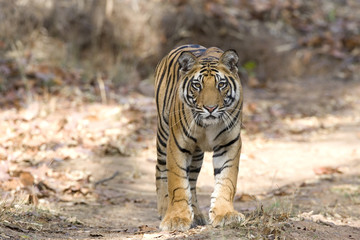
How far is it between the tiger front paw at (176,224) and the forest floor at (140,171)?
106mm

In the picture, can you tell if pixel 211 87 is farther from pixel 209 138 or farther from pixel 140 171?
pixel 140 171

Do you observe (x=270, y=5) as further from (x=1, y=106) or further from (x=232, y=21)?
(x=1, y=106)

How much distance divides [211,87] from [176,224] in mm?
1107

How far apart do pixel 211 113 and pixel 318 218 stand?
67.3 inches

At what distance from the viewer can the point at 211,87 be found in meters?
4.59

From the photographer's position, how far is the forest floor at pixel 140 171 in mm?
4762

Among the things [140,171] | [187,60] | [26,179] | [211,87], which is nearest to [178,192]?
[211,87]

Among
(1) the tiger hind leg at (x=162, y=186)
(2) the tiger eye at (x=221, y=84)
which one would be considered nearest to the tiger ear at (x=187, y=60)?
(2) the tiger eye at (x=221, y=84)

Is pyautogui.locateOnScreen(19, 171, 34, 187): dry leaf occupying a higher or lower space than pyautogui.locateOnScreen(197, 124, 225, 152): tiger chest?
lower

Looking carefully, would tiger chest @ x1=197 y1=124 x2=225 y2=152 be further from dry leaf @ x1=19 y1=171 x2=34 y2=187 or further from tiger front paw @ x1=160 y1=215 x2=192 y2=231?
dry leaf @ x1=19 y1=171 x2=34 y2=187

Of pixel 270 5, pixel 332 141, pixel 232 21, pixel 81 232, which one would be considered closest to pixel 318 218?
pixel 81 232

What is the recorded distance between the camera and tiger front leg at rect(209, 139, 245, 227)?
14.7ft

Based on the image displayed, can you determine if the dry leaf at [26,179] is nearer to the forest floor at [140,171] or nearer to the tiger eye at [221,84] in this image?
the forest floor at [140,171]

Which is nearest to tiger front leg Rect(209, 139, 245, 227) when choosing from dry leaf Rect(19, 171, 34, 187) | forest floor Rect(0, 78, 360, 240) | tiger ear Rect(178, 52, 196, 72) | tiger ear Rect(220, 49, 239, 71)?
forest floor Rect(0, 78, 360, 240)
